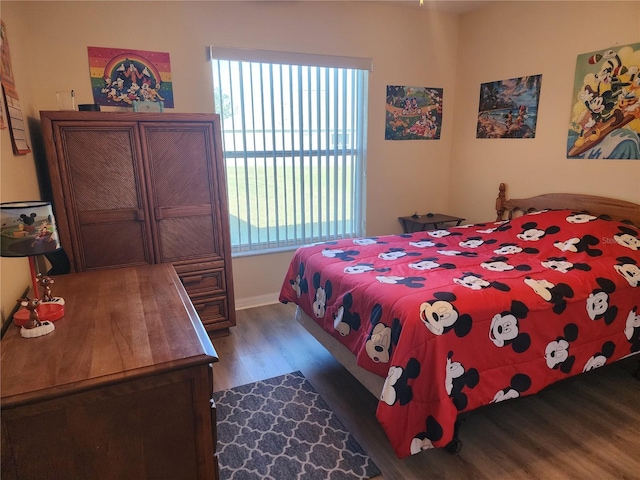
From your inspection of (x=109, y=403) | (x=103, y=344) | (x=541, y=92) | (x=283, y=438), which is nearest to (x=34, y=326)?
(x=103, y=344)

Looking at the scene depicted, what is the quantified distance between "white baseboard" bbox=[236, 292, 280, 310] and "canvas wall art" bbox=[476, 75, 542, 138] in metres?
2.55

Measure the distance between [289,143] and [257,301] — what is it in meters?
1.48

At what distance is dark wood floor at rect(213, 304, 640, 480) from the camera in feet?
5.69

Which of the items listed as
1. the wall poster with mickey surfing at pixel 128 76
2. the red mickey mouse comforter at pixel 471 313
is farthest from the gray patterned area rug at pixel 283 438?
the wall poster with mickey surfing at pixel 128 76

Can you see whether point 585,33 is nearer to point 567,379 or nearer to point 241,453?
point 567,379

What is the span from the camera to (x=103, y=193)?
8.20 feet

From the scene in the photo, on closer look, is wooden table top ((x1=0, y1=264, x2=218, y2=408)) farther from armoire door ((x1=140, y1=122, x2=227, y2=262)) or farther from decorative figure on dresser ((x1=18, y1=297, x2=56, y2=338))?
armoire door ((x1=140, y1=122, x2=227, y2=262))

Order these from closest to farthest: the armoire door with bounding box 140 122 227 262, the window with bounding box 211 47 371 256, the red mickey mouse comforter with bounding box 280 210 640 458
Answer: the red mickey mouse comforter with bounding box 280 210 640 458 → the armoire door with bounding box 140 122 227 262 → the window with bounding box 211 47 371 256

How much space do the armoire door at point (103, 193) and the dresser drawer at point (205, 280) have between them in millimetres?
327

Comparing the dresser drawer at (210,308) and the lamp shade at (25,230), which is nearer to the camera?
the lamp shade at (25,230)

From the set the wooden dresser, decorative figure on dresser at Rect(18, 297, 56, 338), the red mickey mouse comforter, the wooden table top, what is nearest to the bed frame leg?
the red mickey mouse comforter

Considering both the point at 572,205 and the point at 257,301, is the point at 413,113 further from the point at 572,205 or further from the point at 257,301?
the point at 257,301

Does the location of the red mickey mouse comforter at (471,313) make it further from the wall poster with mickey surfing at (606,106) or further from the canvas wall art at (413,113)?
the canvas wall art at (413,113)

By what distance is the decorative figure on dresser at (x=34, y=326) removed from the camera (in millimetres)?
1289
